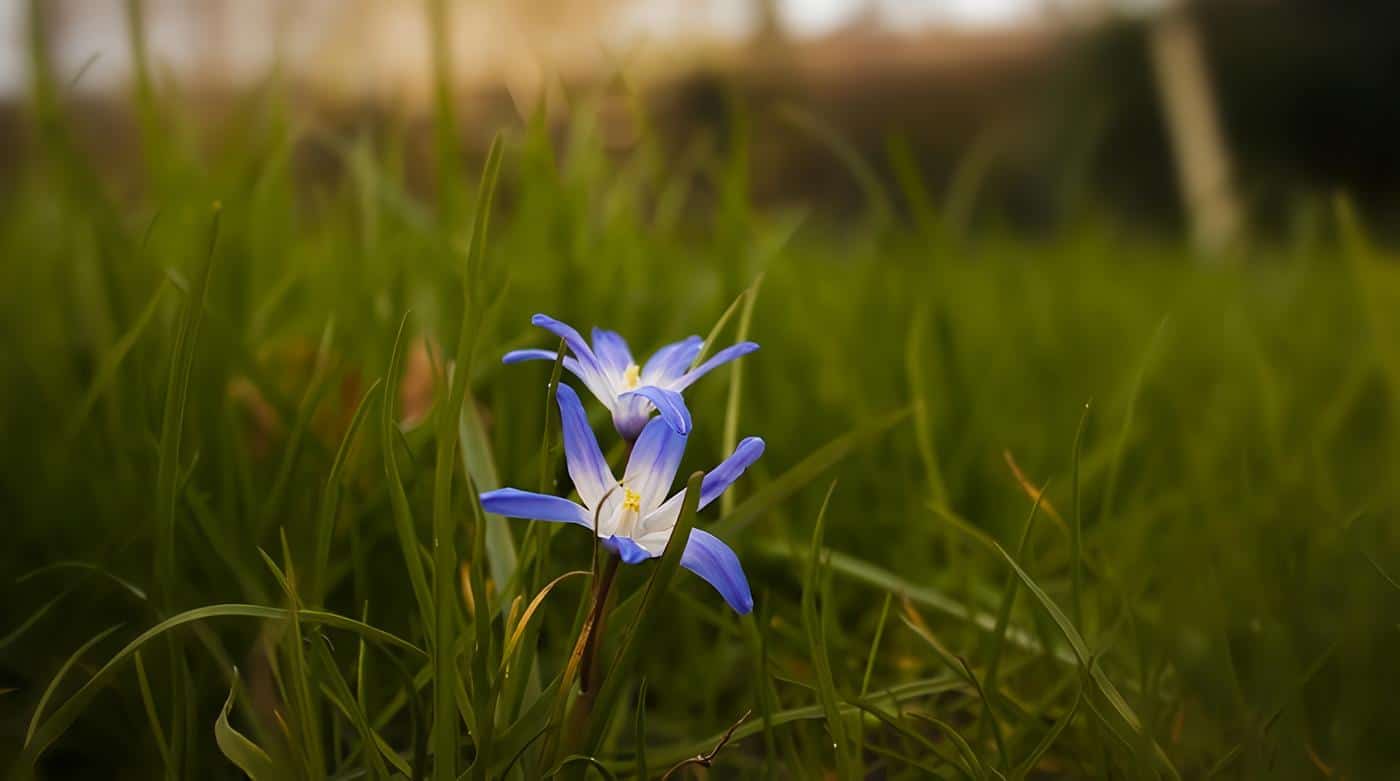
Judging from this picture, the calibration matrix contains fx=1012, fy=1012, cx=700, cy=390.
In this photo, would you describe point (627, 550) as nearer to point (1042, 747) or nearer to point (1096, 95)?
point (1042, 747)

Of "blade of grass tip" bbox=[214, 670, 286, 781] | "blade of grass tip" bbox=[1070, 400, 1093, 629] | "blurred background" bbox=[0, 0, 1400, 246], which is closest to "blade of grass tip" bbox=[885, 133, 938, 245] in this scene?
"blade of grass tip" bbox=[1070, 400, 1093, 629]

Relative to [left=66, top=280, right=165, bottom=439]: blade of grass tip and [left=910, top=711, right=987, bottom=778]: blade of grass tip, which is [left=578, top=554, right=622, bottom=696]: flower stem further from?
[left=66, top=280, right=165, bottom=439]: blade of grass tip

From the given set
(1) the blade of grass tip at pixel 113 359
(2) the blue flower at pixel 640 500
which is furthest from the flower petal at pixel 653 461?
(1) the blade of grass tip at pixel 113 359

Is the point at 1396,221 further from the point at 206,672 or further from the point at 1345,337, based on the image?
the point at 206,672

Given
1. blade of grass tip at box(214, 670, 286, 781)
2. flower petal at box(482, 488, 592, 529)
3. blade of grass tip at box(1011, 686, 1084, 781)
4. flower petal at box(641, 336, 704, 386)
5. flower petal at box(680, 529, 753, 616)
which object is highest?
flower petal at box(641, 336, 704, 386)

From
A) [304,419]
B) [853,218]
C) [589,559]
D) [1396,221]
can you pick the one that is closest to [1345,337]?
[589,559]
